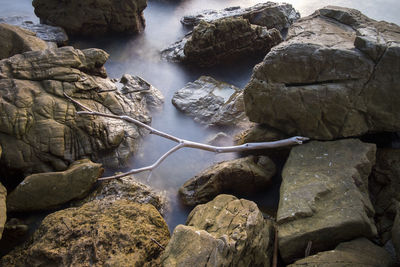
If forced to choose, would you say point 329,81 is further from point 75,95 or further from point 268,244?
point 75,95

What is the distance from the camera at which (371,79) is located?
4.94m

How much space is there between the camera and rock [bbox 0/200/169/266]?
12.2 feet

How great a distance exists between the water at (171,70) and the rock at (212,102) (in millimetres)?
206

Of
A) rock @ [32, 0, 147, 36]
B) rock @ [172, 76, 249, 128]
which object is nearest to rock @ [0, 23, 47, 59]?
rock @ [32, 0, 147, 36]

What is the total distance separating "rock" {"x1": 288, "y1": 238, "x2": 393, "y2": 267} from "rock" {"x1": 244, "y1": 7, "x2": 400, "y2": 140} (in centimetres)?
182

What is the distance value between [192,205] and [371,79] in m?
3.19

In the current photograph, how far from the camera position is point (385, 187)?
498cm

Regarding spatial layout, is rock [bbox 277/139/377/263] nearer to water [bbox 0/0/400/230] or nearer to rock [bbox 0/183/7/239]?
water [bbox 0/0/400/230]

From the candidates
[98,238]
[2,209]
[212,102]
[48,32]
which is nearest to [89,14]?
[48,32]

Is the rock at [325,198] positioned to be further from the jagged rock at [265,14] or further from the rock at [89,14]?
the rock at [89,14]

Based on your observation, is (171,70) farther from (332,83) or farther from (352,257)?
(352,257)

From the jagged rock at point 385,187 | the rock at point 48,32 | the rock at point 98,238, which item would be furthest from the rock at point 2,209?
the rock at point 48,32

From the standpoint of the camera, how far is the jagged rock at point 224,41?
8234mm

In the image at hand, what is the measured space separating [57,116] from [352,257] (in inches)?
189
